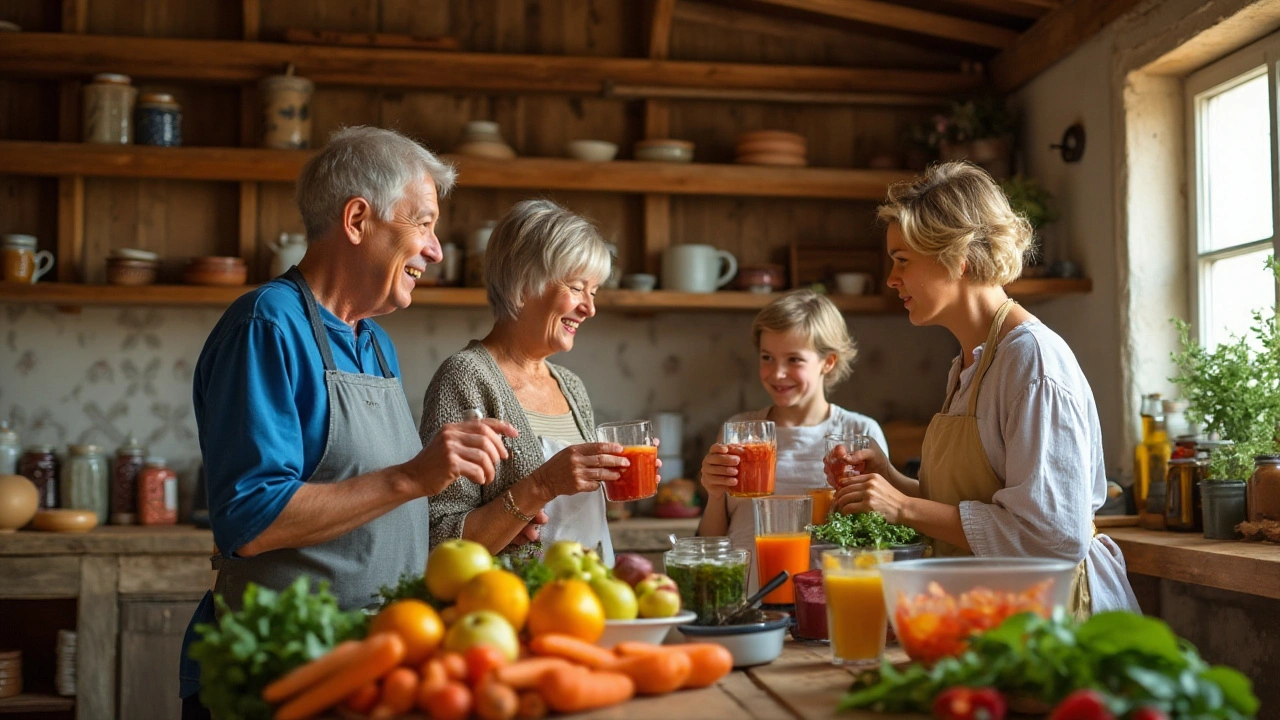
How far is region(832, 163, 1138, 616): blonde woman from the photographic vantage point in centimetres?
194

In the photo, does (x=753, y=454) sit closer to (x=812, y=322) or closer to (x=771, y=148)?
(x=812, y=322)

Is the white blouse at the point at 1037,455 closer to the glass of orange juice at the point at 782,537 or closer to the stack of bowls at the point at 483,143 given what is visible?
the glass of orange juice at the point at 782,537

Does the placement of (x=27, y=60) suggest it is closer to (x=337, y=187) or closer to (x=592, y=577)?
(x=337, y=187)

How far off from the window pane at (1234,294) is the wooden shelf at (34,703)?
12.7 feet

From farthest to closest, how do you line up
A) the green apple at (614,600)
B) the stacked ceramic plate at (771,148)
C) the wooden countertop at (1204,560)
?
the stacked ceramic plate at (771,148)
the wooden countertop at (1204,560)
the green apple at (614,600)

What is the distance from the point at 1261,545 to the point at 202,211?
150 inches

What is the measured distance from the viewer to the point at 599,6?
4750mm

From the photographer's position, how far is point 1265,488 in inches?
106

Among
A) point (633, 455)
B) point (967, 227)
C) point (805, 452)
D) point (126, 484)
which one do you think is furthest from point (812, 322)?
point (126, 484)

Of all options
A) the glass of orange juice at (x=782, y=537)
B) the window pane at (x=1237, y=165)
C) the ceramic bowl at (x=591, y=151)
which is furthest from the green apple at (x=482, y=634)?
the ceramic bowl at (x=591, y=151)

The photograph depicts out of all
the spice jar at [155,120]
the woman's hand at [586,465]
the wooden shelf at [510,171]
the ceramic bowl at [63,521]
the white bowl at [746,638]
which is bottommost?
the ceramic bowl at [63,521]

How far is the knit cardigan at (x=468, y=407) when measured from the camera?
2326mm

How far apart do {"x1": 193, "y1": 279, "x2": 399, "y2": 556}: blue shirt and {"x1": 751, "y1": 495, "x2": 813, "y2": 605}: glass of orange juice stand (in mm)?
761

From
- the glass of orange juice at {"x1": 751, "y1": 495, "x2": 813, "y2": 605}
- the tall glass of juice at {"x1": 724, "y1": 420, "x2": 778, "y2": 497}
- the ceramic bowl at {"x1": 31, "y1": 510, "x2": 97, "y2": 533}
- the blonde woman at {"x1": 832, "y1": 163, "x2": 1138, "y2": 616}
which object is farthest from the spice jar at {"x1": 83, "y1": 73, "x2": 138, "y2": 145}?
the glass of orange juice at {"x1": 751, "y1": 495, "x2": 813, "y2": 605}
